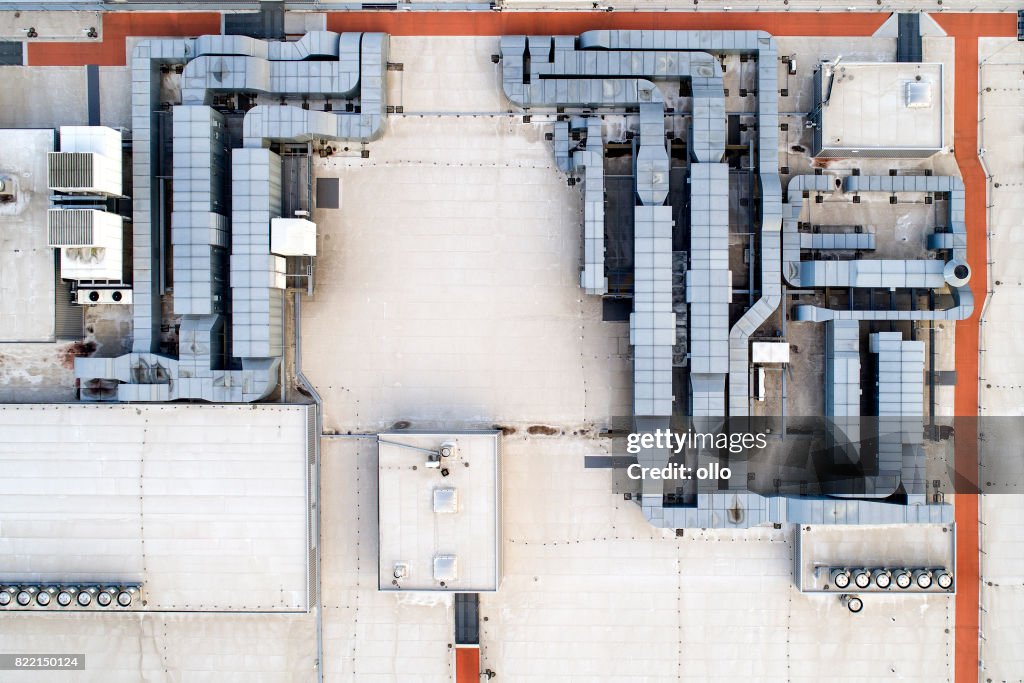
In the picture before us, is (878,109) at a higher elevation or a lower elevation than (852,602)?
higher

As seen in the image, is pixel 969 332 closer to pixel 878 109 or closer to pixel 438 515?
pixel 878 109

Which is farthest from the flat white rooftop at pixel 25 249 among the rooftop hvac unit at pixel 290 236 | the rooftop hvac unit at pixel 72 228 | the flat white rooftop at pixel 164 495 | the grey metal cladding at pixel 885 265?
the grey metal cladding at pixel 885 265

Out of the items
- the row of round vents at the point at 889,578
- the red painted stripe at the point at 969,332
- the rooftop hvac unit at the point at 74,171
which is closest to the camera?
the rooftop hvac unit at the point at 74,171

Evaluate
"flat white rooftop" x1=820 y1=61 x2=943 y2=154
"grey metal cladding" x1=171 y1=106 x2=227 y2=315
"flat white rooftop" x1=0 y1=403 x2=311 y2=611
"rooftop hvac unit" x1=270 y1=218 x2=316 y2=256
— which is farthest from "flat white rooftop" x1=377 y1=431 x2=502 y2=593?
"flat white rooftop" x1=820 y1=61 x2=943 y2=154

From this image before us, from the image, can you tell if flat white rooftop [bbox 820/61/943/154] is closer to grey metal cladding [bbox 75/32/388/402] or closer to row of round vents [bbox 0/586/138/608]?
grey metal cladding [bbox 75/32/388/402]

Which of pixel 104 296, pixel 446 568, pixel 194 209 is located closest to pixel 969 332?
pixel 446 568

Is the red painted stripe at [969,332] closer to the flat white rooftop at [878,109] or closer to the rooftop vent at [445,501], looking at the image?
the flat white rooftop at [878,109]
